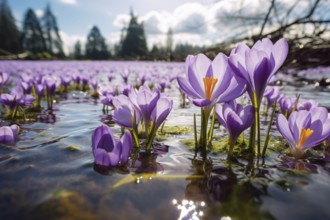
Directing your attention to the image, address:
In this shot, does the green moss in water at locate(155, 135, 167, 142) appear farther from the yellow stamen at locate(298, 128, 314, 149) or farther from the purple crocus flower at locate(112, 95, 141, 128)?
the yellow stamen at locate(298, 128, 314, 149)

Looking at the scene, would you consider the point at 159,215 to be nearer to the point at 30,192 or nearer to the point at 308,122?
the point at 30,192

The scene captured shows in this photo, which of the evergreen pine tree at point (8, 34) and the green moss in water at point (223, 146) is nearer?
the green moss in water at point (223, 146)

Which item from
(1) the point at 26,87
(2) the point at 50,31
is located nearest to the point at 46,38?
(2) the point at 50,31

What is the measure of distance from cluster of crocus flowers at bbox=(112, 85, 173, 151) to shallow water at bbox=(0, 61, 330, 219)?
0.17 metres

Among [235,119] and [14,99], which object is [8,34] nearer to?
[14,99]

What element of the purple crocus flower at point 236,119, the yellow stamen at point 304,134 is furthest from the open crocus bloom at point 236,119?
the yellow stamen at point 304,134

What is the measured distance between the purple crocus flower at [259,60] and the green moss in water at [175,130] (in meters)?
0.86

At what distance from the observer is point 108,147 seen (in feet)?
4.41

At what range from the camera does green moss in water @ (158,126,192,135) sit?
6.94ft

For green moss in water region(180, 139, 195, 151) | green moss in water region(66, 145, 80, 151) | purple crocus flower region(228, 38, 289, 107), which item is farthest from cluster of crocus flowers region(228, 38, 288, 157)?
green moss in water region(66, 145, 80, 151)

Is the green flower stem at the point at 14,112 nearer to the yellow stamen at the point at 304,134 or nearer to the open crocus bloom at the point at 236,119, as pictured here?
the open crocus bloom at the point at 236,119

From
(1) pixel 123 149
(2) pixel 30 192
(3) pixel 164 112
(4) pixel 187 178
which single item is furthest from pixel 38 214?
(3) pixel 164 112

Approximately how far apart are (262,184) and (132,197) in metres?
0.53

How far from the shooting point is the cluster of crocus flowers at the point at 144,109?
61.7 inches
